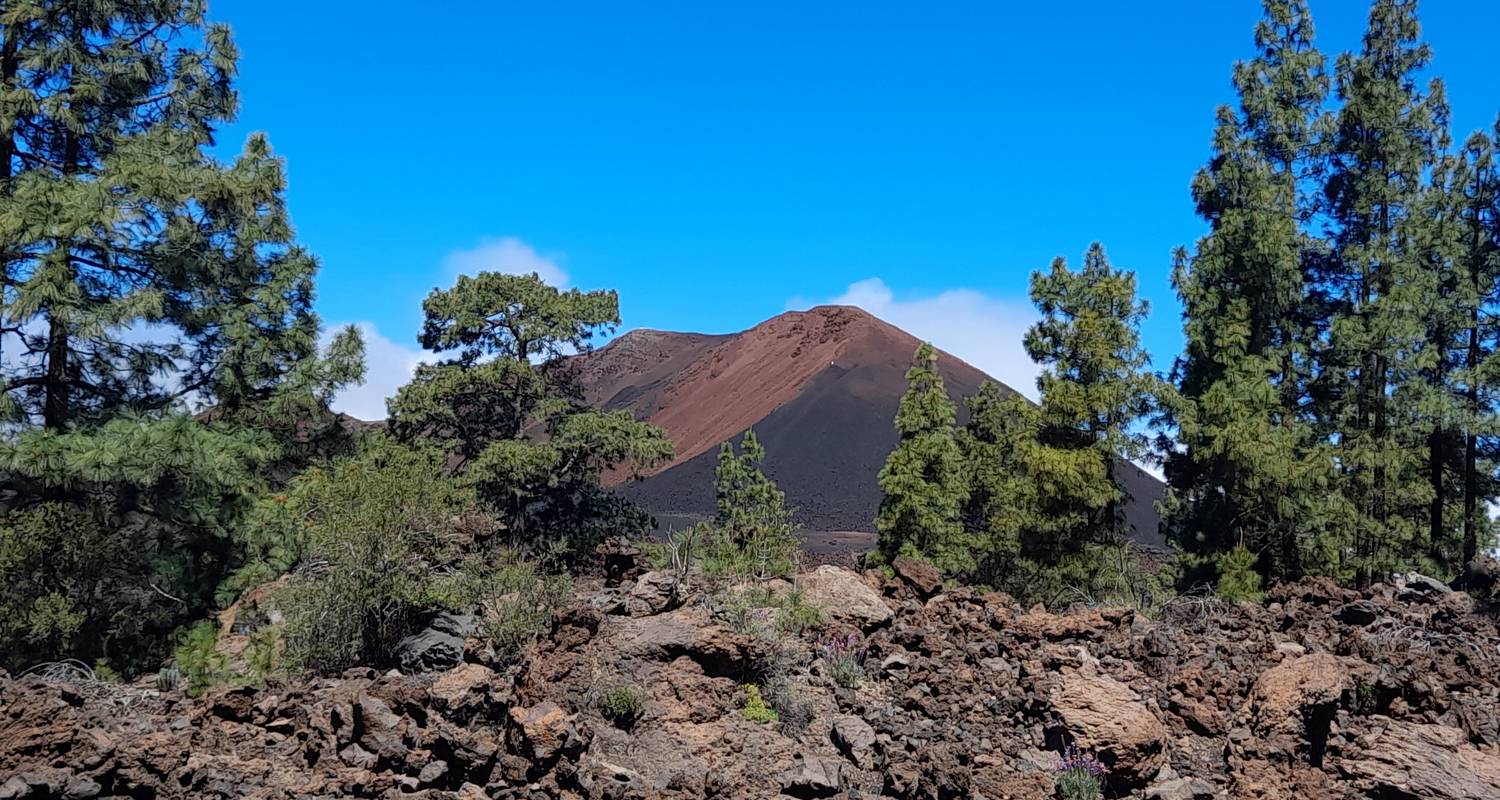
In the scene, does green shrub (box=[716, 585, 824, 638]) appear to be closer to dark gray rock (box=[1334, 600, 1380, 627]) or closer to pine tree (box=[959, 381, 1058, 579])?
dark gray rock (box=[1334, 600, 1380, 627])

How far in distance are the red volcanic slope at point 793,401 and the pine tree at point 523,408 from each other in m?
17.6

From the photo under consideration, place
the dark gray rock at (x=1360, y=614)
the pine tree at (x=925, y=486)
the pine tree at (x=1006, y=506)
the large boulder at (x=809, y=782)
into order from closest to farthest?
the large boulder at (x=809, y=782)
the dark gray rock at (x=1360, y=614)
the pine tree at (x=1006, y=506)
the pine tree at (x=925, y=486)

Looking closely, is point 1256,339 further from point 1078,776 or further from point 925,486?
point 1078,776

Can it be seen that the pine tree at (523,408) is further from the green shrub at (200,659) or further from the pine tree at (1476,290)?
the pine tree at (1476,290)

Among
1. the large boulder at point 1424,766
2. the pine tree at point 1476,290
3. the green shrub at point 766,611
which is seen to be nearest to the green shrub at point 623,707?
the green shrub at point 766,611

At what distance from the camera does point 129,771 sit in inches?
240

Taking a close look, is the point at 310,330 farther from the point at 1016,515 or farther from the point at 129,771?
the point at 1016,515

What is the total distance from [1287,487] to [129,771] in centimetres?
1744

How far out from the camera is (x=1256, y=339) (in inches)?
760

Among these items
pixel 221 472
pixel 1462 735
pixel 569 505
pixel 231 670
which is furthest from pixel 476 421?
pixel 1462 735

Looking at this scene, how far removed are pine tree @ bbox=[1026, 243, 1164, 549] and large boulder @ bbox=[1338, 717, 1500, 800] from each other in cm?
1087

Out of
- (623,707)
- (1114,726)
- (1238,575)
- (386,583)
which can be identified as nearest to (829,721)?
(623,707)

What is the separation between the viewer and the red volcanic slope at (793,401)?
5984 cm

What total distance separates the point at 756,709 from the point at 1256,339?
47.9ft
